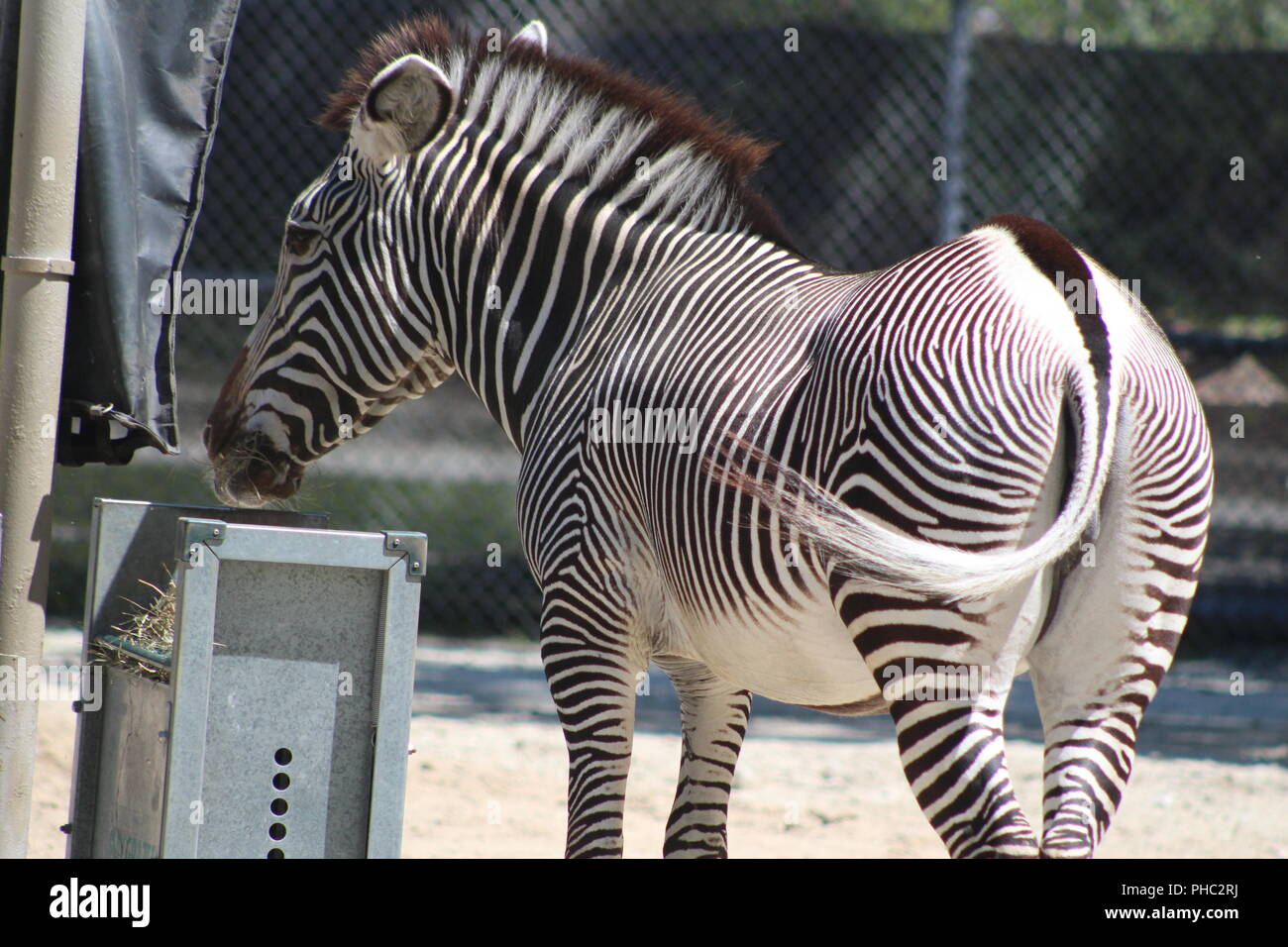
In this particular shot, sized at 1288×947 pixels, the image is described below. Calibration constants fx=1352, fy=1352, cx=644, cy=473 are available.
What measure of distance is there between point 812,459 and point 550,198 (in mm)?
1260

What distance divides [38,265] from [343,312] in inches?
38.0

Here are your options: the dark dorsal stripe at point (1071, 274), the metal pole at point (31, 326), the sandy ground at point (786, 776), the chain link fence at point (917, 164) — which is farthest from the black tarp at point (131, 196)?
the chain link fence at point (917, 164)

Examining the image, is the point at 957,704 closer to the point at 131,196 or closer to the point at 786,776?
the point at 131,196

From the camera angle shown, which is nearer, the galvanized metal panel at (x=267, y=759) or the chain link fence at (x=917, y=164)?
the galvanized metal panel at (x=267, y=759)

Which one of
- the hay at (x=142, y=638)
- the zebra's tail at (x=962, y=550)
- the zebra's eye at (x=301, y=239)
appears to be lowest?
the hay at (x=142, y=638)

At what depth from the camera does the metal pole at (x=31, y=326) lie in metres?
2.95

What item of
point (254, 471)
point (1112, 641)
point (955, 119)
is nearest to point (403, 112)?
point (254, 471)

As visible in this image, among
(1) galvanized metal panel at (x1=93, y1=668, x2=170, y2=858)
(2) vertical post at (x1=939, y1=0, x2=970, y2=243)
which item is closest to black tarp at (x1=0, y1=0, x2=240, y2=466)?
(1) galvanized metal panel at (x1=93, y1=668, x2=170, y2=858)

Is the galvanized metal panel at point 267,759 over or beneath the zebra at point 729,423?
beneath

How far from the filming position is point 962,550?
8.66 ft

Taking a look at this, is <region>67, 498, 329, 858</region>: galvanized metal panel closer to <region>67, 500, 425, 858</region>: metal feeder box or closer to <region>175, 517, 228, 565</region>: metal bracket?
<region>67, 500, 425, 858</region>: metal feeder box

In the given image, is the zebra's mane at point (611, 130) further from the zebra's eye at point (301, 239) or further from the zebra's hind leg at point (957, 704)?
the zebra's hind leg at point (957, 704)

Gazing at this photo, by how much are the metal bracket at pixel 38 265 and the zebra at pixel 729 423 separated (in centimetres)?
90

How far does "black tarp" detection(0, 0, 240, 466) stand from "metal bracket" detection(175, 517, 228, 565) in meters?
0.84
